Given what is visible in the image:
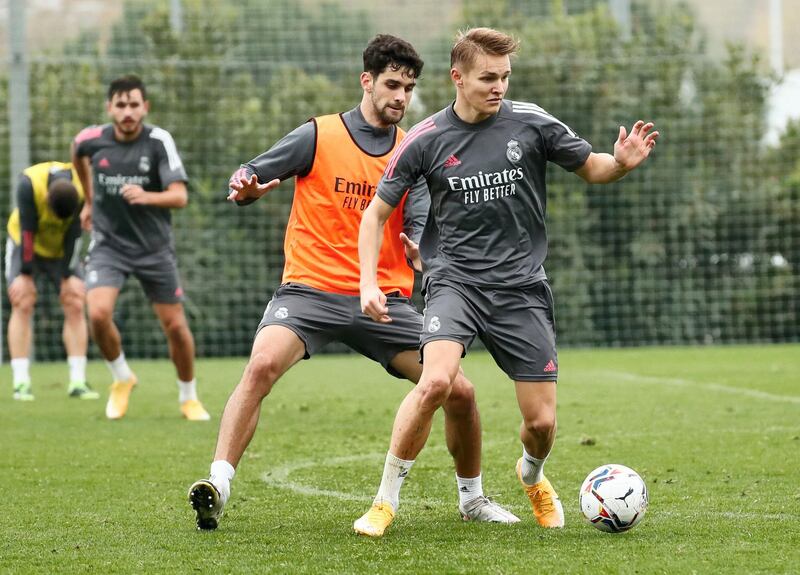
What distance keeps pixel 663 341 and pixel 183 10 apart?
896cm

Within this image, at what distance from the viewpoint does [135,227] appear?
10.1 metres

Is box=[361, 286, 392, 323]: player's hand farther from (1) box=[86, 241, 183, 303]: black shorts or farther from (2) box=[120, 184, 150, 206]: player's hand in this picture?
(1) box=[86, 241, 183, 303]: black shorts

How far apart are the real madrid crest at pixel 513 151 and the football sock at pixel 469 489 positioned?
1.40 meters

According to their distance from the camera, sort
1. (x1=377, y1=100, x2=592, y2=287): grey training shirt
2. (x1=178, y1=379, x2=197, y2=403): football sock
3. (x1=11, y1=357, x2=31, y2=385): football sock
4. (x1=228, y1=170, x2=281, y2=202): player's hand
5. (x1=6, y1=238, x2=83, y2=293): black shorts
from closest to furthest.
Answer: (x1=377, y1=100, x2=592, y2=287): grey training shirt < (x1=228, y1=170, x2=281, y2=202): player's hand < (x1=178, y1=379, x2=197, y2=403): football sock < (x1=11, y1=357, x2=31, y2=385): football sock < (x1=6, y1=238, x2=83, y2=293): black shorts

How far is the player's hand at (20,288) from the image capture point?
1223cm

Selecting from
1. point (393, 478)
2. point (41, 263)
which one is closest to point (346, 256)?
point (393, 478)

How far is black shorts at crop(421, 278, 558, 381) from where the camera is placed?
5520mm

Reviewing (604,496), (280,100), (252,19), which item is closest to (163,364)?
(280,100)

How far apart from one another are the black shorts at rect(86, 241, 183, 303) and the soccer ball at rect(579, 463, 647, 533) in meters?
5.37

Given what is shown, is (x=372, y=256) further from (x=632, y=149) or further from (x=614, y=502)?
(x=614, y=502)

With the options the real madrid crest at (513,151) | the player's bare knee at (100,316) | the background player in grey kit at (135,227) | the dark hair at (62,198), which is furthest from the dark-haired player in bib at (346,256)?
the dark hair at (62,198)

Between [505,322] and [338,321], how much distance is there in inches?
33.8

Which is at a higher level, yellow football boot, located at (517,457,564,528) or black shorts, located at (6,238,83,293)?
black shorts, located at (6,238,83,293)

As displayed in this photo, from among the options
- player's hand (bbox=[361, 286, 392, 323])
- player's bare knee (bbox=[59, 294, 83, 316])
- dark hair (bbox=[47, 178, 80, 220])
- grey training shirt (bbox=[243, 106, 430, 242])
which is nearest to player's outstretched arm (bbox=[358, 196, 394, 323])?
player's hand (bbox=[361, 286, 392, 323])
